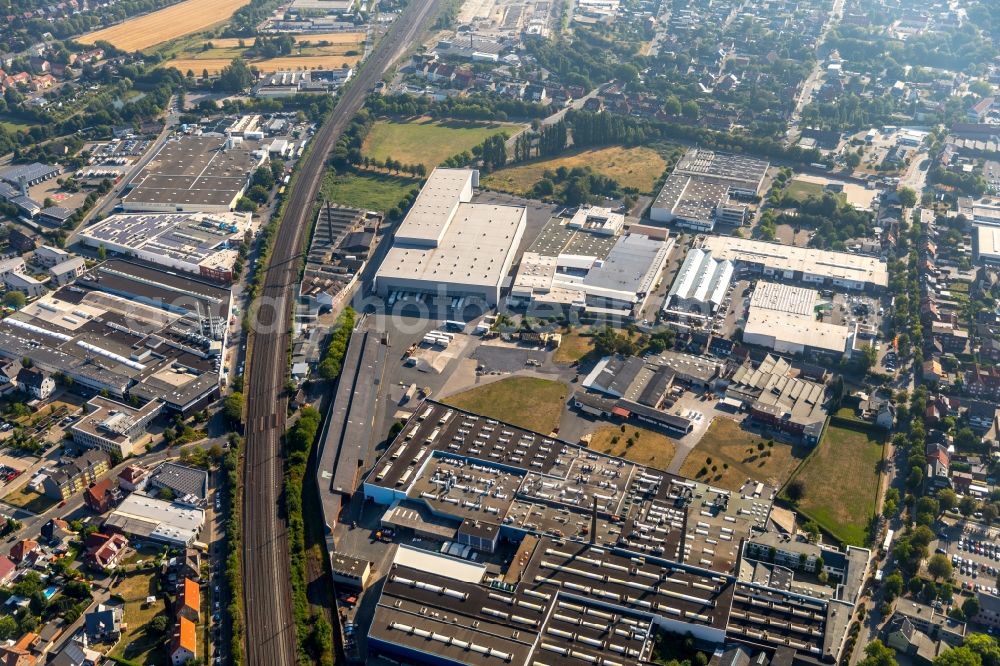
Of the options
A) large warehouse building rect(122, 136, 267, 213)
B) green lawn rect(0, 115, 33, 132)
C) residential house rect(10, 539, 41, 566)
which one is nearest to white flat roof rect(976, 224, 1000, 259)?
large warehouse building rect(122, 136, 267, 213)

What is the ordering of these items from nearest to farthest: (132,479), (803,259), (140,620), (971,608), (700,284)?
(140,620), (971,608), (132,479), (700,284), (803,259)

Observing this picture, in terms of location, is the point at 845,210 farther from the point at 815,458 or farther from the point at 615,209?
the point at 815,458

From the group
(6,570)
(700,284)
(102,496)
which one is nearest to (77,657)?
(6,570)

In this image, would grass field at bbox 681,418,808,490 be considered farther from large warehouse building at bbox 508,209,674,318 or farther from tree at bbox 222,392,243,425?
tree at bbox 222,392,243,425

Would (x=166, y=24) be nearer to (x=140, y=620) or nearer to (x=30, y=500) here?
(x=30, y=500)

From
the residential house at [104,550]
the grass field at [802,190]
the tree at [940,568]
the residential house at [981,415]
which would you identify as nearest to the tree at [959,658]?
the tree at [940,568]

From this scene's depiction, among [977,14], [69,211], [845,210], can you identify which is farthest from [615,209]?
[977,14]
